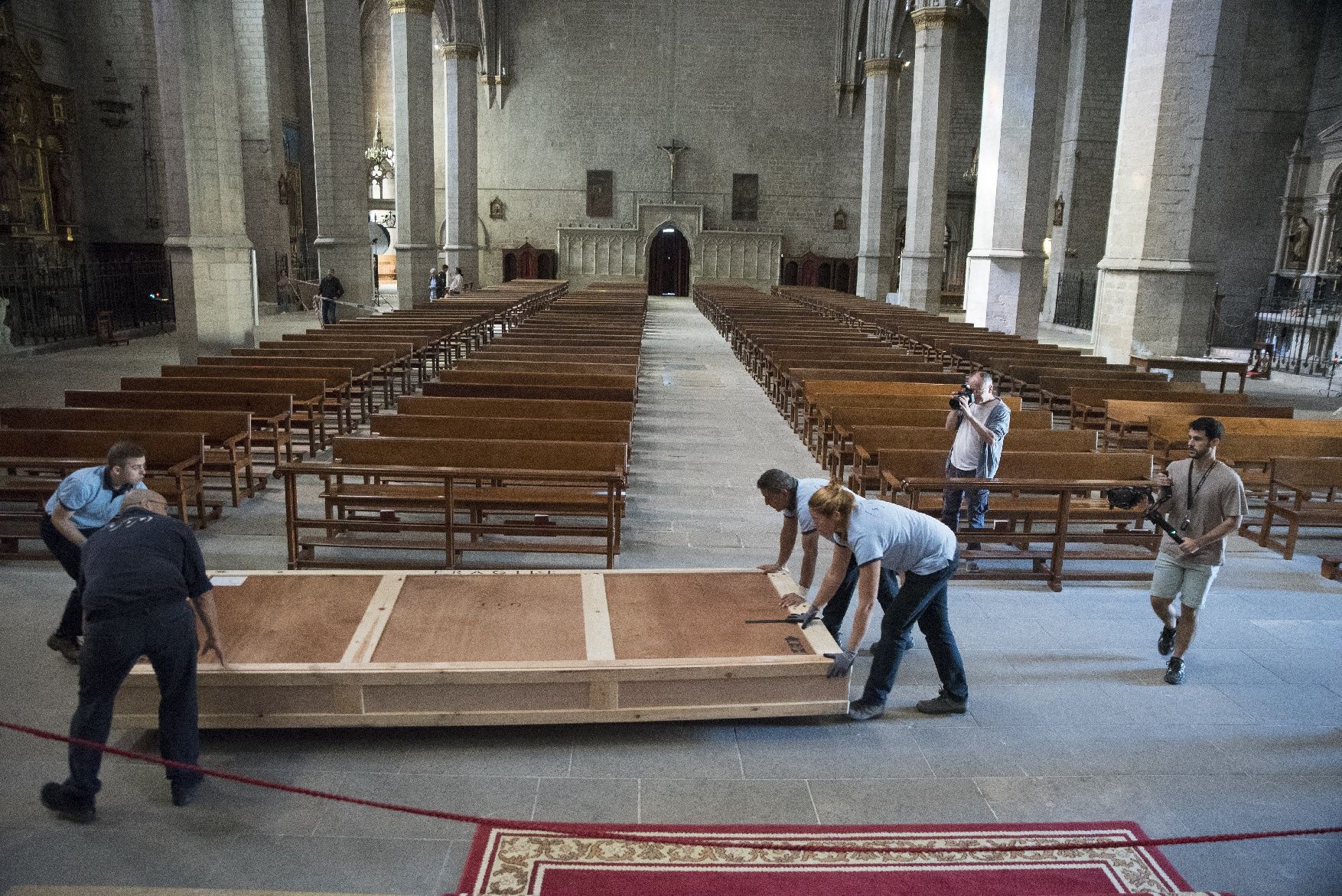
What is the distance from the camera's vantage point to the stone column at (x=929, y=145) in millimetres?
24016

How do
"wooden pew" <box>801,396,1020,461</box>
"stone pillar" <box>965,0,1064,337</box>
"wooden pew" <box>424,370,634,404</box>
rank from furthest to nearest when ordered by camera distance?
"stone pillar" <box>965,0,1064,337</box>, "wooden pew" <box>424,370,634,404</box>, "wooden pew" <box>801,396,1020,461</box>

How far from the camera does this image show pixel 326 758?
4.14 m

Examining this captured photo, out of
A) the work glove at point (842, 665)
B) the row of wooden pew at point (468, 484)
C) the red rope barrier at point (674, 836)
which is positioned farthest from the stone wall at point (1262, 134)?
the red rope barrier at point (674, 836)

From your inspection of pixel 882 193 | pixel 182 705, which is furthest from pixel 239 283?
pixel 882 193

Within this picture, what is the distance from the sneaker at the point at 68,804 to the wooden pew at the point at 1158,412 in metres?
9.40

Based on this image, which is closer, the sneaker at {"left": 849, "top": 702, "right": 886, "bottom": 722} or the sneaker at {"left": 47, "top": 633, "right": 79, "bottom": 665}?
the sneaker at {"left": 849, "top": 702, "right": 886, "bottom": 722}

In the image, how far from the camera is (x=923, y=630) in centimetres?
461

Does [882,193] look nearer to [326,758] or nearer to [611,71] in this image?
[611,71]

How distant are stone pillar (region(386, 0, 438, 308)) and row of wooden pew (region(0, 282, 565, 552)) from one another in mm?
10439

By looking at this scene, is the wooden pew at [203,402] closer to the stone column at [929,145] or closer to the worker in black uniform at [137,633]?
the worker in black uniform at [137,633]

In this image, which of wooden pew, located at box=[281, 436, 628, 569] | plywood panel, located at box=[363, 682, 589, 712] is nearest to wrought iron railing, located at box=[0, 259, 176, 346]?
wooden pew, located at box=[281, 436, 628, 569]

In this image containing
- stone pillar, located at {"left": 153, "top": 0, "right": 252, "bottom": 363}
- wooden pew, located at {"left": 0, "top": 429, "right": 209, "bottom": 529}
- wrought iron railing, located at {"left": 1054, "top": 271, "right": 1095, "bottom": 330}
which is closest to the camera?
wooden pew, located at {"left": 0, "top": 429, "right": 209, "bottom": 529}

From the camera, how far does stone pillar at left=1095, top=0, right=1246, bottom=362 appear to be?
12.8 metres

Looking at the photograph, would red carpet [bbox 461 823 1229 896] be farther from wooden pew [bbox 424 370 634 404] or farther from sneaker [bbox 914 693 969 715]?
wooden pew [bbox 424 370 634 404]
